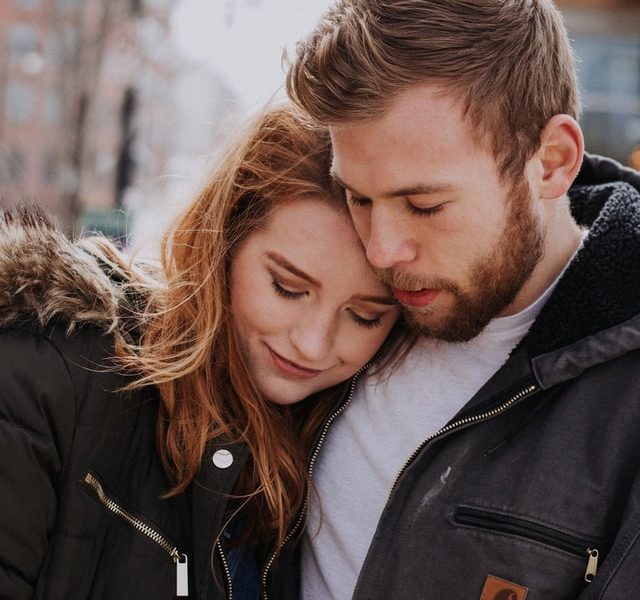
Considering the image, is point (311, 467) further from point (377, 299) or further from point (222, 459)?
point (377, 299)

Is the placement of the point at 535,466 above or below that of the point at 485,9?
below

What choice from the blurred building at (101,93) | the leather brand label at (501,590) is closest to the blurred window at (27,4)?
the blurred building at (101,93)

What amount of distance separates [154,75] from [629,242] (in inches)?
471

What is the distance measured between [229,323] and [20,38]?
21.8 metres

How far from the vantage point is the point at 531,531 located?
219 centimetres

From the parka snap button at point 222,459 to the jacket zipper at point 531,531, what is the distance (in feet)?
2.06

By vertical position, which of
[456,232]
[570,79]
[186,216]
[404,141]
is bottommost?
[186,216]

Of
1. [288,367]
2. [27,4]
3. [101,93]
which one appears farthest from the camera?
[27,4]

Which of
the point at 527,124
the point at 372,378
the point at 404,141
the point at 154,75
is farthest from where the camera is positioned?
the point at 154,75

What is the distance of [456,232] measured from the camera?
2299mm

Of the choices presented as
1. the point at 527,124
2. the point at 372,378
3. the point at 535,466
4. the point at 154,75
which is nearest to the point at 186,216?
the point at 372,378

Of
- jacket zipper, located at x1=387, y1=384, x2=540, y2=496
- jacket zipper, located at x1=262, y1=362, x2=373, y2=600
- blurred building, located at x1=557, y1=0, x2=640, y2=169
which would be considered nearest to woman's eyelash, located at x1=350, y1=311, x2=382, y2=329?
jacket zipper, located at x1=262, y1=362, x2=373, y2=600

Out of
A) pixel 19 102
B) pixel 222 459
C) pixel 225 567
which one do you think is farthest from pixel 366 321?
pixel 19 102

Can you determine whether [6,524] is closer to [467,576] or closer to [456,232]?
[467,576]
